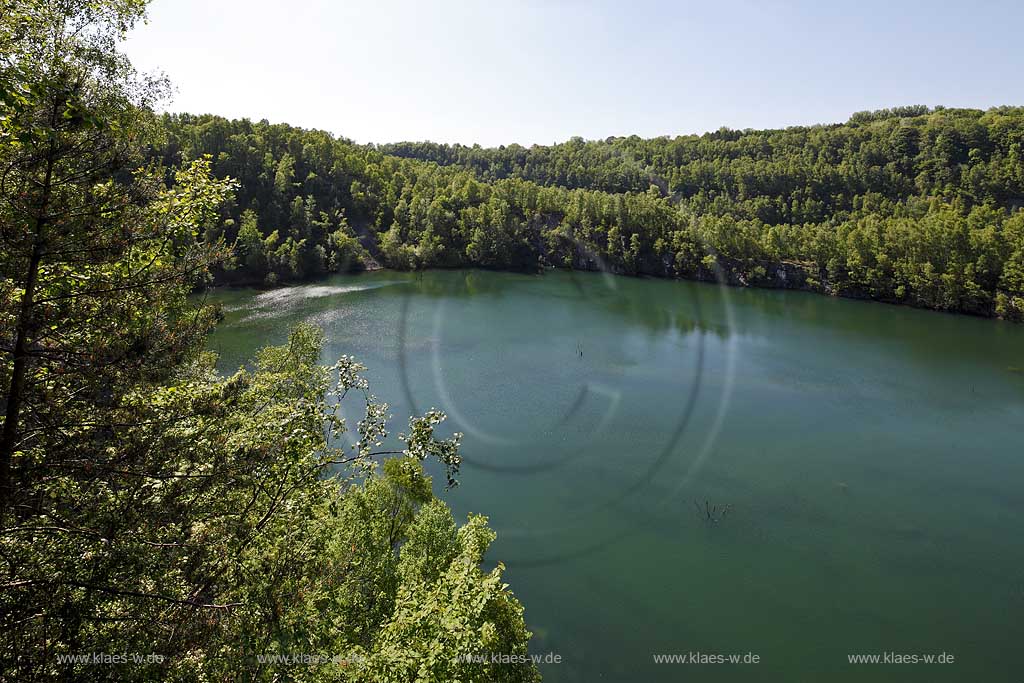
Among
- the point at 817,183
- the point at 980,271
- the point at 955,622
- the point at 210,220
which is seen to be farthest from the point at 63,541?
the point at 817,183

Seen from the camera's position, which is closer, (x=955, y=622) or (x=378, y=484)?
(x=378, y=484)

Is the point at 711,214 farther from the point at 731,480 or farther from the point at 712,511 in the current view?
the point at 712,511

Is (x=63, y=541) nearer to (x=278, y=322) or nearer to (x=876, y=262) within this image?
(x=278, y=322)

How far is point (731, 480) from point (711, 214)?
2610 inches

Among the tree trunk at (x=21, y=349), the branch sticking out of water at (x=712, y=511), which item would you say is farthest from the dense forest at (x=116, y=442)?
the branch sticking out of water at (x=712, y=511)

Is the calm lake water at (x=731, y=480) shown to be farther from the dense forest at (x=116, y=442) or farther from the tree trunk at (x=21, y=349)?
the tree trunk at (x=21, y=349)

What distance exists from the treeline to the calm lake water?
14.2 metres

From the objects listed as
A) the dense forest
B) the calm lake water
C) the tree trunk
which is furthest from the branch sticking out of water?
the tree trunk

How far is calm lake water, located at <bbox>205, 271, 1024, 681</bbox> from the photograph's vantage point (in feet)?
49.0

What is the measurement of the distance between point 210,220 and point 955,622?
20.1 m

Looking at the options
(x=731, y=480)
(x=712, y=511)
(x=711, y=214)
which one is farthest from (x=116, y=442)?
(x=711, y=214)

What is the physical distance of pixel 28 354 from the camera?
14.5 ft

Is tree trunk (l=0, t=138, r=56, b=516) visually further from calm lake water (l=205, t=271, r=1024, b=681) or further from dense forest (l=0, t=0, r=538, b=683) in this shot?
calm lake water (l=205, t=271, r=1024, b=681)

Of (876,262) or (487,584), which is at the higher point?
(876,262)
